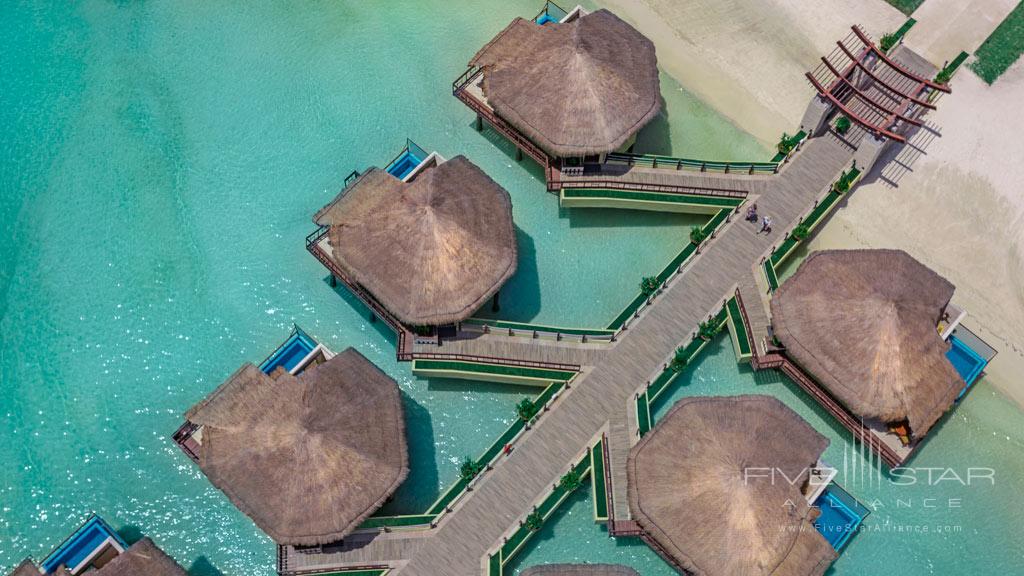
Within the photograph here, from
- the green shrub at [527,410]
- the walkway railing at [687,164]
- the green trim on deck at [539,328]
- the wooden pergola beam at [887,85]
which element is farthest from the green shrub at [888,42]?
the green shrub at [527,410]

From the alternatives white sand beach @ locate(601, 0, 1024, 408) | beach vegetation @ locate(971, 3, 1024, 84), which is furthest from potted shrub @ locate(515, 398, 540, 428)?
beach vegetation @ locate(971, 3, 1024, 84)

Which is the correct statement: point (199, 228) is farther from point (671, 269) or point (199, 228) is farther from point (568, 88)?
point (671, 269)

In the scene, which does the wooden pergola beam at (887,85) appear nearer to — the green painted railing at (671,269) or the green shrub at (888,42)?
the green shrub at (888,42)

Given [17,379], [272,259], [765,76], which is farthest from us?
[765,76]

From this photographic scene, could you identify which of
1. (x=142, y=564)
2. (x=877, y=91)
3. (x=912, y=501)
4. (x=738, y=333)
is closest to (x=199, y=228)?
(x=142, y=564)

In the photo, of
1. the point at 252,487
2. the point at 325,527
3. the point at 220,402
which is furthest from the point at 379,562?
the point at 220,402

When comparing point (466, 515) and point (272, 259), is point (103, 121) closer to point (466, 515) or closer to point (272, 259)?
point (272, 259)
